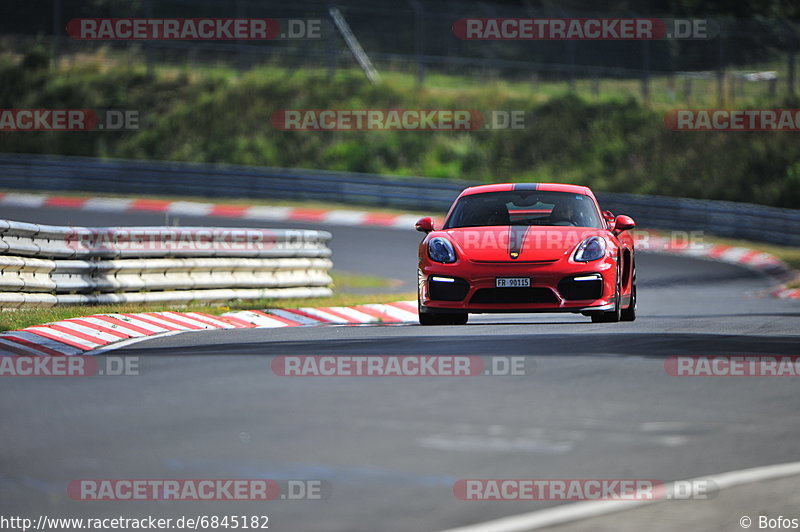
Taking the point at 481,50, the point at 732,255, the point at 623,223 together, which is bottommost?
the point at 732,255

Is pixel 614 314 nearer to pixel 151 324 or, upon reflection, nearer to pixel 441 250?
pixel 441 250

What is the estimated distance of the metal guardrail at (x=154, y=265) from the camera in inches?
519

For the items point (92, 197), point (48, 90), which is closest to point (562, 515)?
point (92, 197)

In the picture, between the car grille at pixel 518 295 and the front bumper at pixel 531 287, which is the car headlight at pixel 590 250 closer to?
the front bumper at pixel 531 287

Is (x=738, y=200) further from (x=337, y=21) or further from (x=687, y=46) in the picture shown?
(x=337, y=21)

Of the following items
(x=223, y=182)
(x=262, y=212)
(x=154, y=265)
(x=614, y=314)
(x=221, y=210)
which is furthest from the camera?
(x=223, y=182)

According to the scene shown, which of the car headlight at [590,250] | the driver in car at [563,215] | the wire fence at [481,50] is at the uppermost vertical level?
the wire fence at [481,50]

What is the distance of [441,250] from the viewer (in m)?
12.1

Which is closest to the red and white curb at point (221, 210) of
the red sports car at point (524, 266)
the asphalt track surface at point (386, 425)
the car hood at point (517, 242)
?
the red sports car at point (524, 266)

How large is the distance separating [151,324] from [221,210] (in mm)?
18262

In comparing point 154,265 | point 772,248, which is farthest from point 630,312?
point 772,248

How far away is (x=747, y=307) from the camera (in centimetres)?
1636

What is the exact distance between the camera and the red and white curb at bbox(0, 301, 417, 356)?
10.6 m

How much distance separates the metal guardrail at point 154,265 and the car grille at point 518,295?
168 inches
